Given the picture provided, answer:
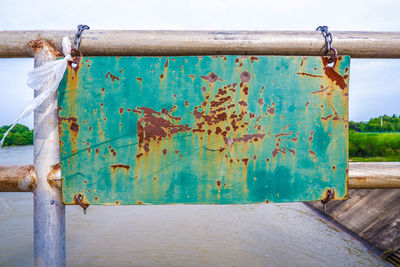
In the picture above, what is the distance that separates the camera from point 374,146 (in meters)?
11.2

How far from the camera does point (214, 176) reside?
111 centimetres

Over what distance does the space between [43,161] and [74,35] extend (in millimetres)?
650

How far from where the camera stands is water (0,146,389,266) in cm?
360

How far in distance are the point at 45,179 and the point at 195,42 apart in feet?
3.33

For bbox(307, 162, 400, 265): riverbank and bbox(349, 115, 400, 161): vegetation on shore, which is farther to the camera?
bbox(349, 115, 400, 161): vegetation on shore

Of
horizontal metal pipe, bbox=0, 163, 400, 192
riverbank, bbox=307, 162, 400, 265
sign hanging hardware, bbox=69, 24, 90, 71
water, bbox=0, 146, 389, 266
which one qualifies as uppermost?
sign hanging hardware, bbox=69, 24, 90, 71

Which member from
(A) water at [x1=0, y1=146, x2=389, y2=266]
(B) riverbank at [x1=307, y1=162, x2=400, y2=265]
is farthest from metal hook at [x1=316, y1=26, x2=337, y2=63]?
(B) riverbank at [x1=307, y1=162, x2=400, y2=265]

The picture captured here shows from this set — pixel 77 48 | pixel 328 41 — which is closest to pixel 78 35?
pixel 77 48

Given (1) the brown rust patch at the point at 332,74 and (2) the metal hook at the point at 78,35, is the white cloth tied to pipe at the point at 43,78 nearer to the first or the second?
(2) the metal hook at the point at 78,35

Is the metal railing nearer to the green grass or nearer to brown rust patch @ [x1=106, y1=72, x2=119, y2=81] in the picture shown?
Answer: brown rust patch @ [x1=106, y1=72, x2=119, y2=81]

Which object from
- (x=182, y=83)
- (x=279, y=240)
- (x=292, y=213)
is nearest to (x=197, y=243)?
(x=279, y=240)

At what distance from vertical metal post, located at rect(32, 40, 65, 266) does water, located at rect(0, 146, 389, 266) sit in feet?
8.47

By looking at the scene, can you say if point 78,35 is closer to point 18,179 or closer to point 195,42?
point 195,42

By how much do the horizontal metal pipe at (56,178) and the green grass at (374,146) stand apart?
11.0 metres
